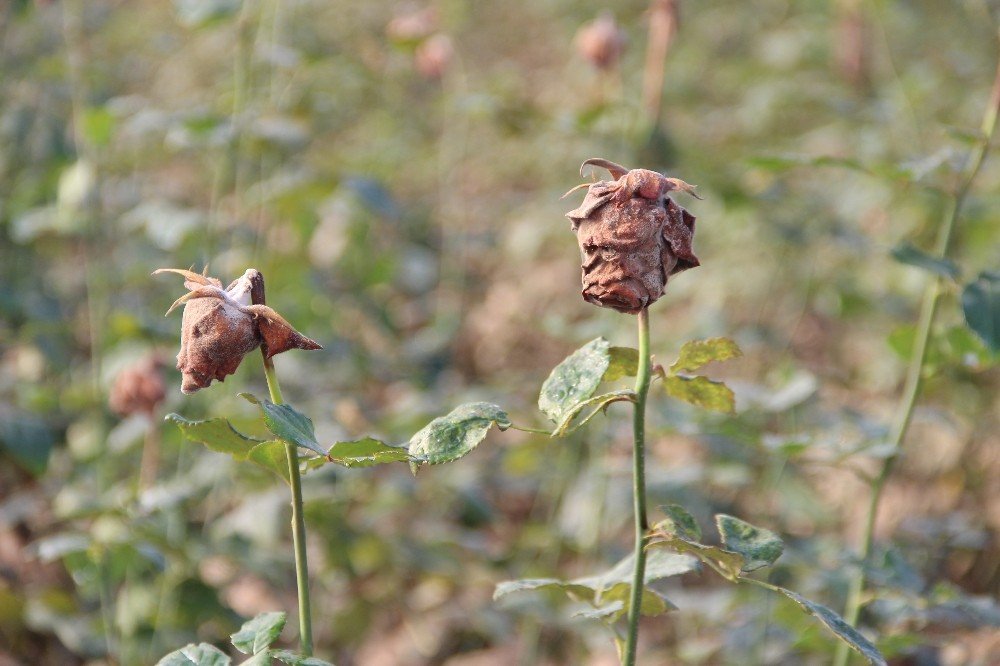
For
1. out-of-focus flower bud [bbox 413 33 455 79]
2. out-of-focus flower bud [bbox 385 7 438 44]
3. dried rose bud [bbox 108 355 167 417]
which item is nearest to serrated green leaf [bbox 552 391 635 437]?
dried rose bud [bbox 108 355 167 417]

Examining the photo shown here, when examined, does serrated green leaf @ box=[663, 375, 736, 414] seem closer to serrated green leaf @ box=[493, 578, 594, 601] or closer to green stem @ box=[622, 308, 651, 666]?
green stem @ box=[622, 308, 651, 666]

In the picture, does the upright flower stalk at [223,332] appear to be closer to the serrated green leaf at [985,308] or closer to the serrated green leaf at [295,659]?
the serrated green leaf at [295,659]

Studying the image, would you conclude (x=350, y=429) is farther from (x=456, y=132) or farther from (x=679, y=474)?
(x=456, y=132)

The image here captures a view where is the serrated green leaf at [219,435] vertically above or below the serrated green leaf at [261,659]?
above

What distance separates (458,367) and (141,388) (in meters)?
1.82

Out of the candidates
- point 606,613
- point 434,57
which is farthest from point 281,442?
point 434,57

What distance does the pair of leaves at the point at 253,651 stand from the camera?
78 centimetres

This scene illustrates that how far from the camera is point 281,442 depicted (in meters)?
0.81

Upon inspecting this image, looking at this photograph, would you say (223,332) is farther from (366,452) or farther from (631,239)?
(631,239)

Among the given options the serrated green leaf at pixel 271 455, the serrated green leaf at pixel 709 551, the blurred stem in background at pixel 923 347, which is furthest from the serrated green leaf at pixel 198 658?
the blurred stem in background at pixel 923 347

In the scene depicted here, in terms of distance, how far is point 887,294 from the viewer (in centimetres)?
258

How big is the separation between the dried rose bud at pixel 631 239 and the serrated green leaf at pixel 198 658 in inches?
16.6

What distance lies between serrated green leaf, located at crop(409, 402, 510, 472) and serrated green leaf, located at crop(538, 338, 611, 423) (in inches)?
1.5

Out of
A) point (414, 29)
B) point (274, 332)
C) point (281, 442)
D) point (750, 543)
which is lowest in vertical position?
point (750, 543)
